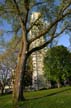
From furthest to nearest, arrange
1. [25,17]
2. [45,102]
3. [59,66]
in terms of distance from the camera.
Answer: [59,66], [25,17], [45,102]

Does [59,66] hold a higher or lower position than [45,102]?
higher

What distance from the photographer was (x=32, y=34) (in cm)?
2962

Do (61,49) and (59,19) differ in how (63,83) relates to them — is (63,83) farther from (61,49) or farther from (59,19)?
(59,19)

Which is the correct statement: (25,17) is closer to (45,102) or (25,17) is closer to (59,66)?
(45,102)

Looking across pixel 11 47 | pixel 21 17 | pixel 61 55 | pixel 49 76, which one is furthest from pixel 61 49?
pixel 21 17

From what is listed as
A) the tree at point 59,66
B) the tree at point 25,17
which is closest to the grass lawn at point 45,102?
the tree at point 25,17

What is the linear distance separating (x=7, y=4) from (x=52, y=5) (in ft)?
12.2

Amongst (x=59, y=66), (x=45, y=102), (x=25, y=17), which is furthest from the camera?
(x=59, y=66)

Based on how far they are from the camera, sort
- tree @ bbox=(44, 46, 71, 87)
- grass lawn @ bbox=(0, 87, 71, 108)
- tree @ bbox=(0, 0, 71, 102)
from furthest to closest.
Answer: tree @ bbox=(44, 46, 71, 87)
tree @ bbox=(0, 0, 71, 102)
grass lawn @ bbox=(0, 87, 71, 108)

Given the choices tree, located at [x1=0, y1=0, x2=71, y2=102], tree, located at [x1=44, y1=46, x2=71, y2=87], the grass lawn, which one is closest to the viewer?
the grass lawn

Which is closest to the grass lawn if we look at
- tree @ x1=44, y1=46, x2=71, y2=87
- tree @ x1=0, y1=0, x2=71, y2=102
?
tree @ x1=0, y1=0, x2=71, y2=102

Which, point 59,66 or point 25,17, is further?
point 59,66

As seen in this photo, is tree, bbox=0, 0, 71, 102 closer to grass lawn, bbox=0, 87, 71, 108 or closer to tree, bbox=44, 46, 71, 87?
grass lawn, bbox=0, 87, 71, 108

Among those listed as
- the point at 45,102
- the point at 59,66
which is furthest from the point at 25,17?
the point at 59,66
